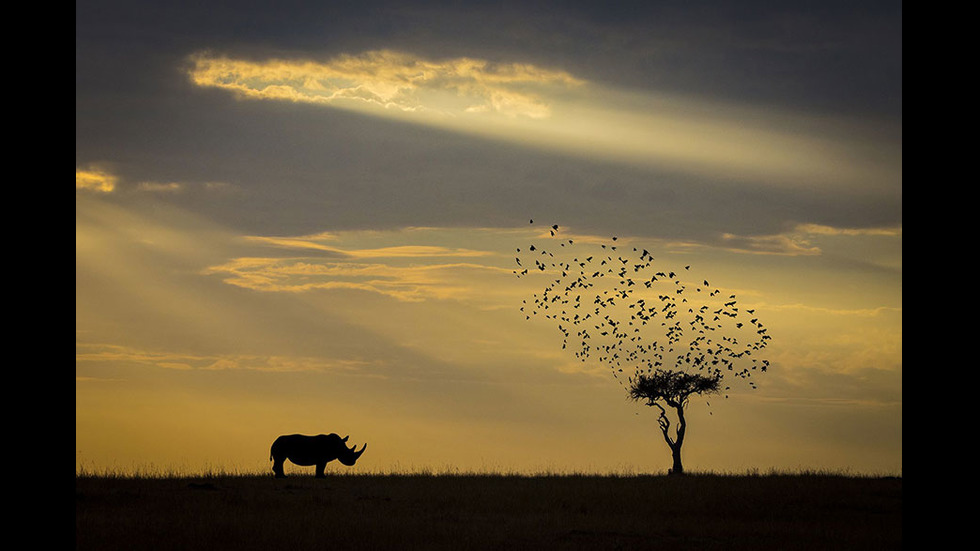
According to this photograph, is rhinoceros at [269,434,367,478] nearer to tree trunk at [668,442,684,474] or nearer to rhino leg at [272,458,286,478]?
rhino leg at [272,458,286,478]

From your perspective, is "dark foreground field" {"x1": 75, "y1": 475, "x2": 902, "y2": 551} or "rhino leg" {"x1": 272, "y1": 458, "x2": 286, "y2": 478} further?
"rhino leg" {"x1": 272, "y1": 458, "x2": 286, "y2": 478}

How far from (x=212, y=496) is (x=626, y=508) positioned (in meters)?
11.2

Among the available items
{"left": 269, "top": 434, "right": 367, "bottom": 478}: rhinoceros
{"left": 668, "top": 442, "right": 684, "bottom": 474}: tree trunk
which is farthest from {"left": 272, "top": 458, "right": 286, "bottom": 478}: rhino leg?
{"left": 668, "top": 442, "right": 684, "bottom": 474}: tree trunk

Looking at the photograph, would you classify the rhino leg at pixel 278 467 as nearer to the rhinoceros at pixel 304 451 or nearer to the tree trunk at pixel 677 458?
the rhinoceros at pixel 304 451

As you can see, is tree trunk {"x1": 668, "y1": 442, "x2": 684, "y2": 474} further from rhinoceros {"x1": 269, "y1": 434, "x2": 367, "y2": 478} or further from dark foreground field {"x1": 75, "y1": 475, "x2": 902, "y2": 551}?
rhinoceros {"x1": 269, "y1": 434, "x2": 367, "y2": 478}

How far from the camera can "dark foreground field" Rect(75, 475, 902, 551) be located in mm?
19109

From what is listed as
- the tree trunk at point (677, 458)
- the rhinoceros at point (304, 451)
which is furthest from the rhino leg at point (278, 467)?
the tree trunk at point (677, 458)

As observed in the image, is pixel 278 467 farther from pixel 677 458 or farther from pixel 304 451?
pixel 677 458

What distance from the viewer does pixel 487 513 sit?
2377 centimetres
